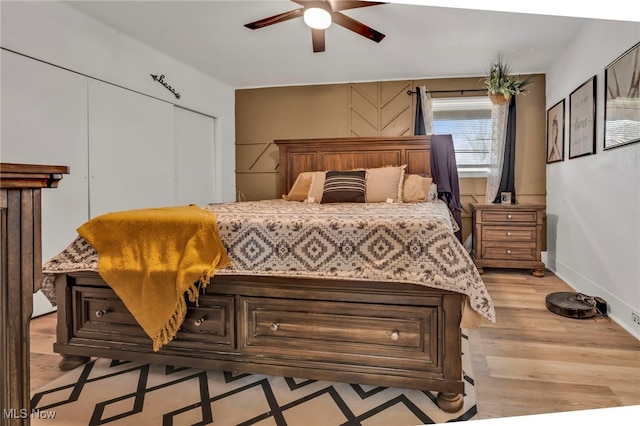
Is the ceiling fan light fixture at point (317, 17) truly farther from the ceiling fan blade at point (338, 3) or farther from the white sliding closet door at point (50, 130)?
the white sliding closet door at point (50, 130)

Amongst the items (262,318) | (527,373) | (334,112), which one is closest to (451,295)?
(527,373)

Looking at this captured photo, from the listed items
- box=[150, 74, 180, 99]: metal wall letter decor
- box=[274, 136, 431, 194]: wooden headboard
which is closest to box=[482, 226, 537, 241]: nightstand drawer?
box=[274, 136, 431, 194]: wooden headboard

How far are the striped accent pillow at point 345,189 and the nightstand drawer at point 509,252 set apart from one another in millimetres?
1459

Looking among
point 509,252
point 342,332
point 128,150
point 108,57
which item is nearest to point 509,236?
point 509,252

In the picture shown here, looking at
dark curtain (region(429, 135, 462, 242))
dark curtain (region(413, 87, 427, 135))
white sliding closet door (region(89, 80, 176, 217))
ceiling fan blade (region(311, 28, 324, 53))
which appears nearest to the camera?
ceiling fan blade (region(311, 28, 324, 53))

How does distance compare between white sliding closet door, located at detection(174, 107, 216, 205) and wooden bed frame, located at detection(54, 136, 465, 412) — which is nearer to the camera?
wooden bed frame, located at detection(54, 136, 465, 412)

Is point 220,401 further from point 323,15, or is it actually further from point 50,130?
point 50,130

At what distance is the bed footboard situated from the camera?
1649 mm

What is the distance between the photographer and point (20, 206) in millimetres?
856

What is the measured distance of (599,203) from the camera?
9.61ft

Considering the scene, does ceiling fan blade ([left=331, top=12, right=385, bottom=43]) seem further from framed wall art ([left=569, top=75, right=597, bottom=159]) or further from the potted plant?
framed wall art ([left=569, top=75, right=597, bottom=159])

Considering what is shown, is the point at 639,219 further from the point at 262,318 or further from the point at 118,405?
the point at 118,405

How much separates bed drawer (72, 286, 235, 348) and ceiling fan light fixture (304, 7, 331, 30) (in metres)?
1.87

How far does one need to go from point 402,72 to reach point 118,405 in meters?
4.14
